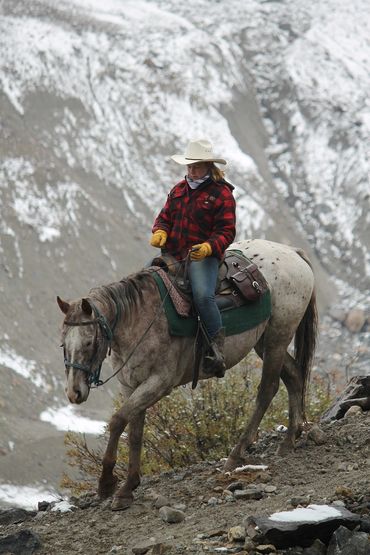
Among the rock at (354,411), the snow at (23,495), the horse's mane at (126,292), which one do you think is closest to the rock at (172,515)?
the horse's mane at (126,292)

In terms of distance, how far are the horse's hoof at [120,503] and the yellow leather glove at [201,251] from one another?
239cm

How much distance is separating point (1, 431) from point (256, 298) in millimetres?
32773

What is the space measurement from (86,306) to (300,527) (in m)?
2.70

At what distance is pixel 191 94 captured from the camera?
278 ft

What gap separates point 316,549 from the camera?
650 cm

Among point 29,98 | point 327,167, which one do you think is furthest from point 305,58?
point 29,98

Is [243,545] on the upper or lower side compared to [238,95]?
lower

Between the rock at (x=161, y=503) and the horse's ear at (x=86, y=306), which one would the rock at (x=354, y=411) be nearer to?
the rock at (x=161, y=503)

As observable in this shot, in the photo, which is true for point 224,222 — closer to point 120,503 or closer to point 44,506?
point 120,503

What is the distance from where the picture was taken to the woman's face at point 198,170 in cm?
912

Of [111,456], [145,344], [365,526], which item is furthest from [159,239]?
[365,526]

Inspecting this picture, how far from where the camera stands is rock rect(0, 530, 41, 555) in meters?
7.71

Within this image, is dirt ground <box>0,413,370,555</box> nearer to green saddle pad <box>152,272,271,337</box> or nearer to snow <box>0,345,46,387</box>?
green saddle pad <box>152,272,271,337</box>

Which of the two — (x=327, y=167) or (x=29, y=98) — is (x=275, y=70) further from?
(x=29, y=98)
